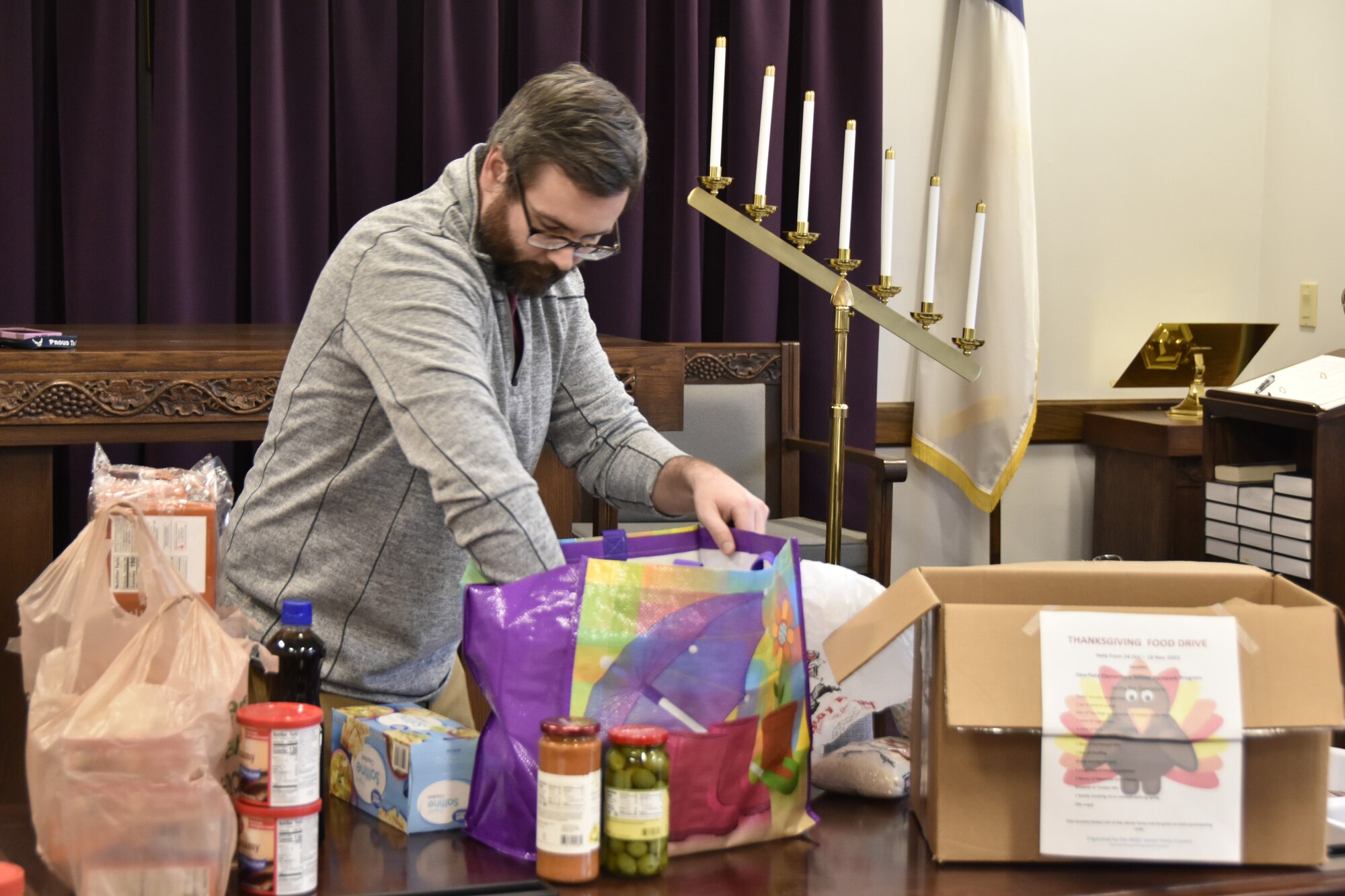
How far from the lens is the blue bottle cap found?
Answer: 1.02 metres

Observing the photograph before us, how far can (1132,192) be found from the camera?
13.0 ft

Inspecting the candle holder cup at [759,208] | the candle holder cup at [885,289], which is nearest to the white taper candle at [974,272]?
the candle holder cup at [885,289]

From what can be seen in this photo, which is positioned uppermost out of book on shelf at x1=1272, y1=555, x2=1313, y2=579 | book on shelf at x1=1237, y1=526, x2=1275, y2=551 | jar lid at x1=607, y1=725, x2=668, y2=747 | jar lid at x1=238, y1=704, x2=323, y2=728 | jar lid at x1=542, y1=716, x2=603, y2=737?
jar lid at x1=238, y1=704, x2=323, y2=728

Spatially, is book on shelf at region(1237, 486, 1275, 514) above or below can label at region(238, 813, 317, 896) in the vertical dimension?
above

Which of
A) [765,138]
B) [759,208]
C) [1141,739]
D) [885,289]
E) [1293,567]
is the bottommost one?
[1293,567]

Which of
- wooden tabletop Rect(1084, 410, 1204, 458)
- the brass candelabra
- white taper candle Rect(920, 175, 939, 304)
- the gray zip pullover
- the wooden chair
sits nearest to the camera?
the gray zip pullover

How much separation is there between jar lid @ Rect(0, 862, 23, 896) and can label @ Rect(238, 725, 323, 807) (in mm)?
162

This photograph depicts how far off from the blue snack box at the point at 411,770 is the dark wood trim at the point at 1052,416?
2.84 meters

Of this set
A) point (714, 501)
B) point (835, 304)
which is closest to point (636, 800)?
point (714, 501)

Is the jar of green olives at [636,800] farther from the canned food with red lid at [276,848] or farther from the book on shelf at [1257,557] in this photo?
the book on shelf at [1257,557]

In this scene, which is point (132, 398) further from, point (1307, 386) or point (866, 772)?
point (1307, 386)

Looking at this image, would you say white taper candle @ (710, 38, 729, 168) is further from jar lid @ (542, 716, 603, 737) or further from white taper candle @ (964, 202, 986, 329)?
jar lid @ (542, 716, 603, 737)

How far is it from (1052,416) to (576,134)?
291 cm

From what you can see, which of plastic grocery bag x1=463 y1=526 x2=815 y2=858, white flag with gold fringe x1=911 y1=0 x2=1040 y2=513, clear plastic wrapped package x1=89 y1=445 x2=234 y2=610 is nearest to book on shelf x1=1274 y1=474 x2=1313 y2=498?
white flag with gold fringe x1=911 y1=0 x2=1040 y2=513
